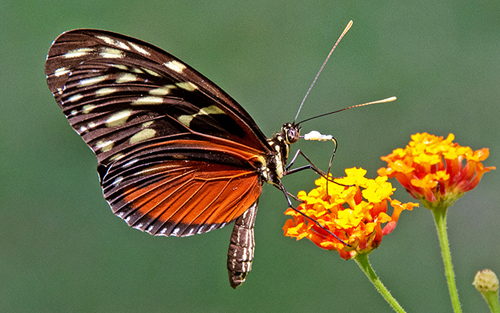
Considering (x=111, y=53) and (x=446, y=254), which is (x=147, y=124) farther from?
(x=446, y=254)

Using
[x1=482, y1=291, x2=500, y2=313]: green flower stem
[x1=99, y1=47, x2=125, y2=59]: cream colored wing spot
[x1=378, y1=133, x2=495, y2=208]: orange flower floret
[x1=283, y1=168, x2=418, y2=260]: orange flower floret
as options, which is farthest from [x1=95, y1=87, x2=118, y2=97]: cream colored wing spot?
[x1=482, y1=291, x2=500, y2=313]: green flower stem

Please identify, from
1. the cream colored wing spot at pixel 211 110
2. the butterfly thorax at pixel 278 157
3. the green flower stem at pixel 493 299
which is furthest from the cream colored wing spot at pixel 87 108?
the green flower stem at pixel 493 299

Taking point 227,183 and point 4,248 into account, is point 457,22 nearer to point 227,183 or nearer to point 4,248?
point 227,183

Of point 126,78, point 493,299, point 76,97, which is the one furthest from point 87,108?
point 493,299

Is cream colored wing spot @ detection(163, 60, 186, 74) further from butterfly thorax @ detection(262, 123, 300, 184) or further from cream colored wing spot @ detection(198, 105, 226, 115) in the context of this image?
butterfly thorax @ detection(262, 123, 300, 184)

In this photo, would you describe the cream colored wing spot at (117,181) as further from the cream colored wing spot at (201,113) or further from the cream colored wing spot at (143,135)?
the cream colored wing spot at (201,113)

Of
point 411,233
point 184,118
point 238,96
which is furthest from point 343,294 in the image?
point 184,118

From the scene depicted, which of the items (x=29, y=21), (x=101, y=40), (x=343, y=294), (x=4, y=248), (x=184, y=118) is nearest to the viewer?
(x=101, y=40)
